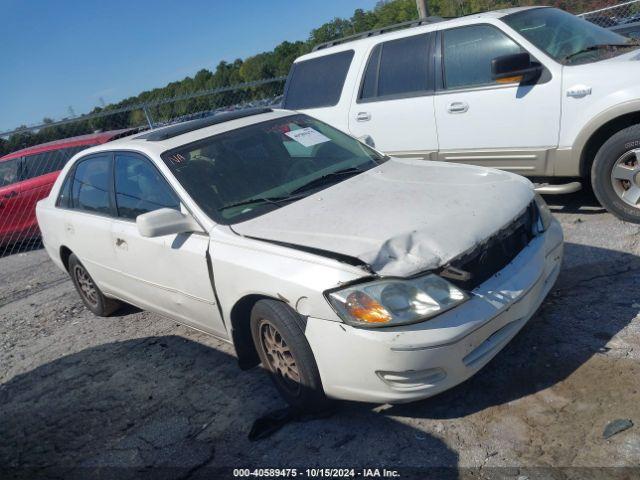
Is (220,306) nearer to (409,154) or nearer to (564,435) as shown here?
(564,435)

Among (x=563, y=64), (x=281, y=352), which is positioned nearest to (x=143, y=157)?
(x=281, y=352)

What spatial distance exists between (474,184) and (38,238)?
872 centimetres

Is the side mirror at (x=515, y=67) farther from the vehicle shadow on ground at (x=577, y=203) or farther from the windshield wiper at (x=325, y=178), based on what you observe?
the windshield wiper at (x=325, y=178)

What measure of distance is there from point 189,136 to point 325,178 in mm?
1063

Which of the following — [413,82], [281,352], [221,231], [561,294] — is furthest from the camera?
[413,82]

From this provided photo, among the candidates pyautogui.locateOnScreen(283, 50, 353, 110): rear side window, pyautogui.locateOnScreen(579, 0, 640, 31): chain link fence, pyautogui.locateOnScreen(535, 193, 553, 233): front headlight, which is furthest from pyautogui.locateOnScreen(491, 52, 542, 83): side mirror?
pyautogui.locateOnScreen(579, 0, 640, 31): chain link fence

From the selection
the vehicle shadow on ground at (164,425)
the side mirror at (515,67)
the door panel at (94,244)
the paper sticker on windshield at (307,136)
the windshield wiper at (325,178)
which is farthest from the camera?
the side mirror at (515,67)

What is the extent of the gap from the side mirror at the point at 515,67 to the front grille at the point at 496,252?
205 cm

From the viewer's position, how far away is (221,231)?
11.0 feet

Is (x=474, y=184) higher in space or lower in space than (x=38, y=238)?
higher

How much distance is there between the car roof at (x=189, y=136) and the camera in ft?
13.2

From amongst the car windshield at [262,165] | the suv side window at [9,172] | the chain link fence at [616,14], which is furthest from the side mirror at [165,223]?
the chain link fence at [616,14]

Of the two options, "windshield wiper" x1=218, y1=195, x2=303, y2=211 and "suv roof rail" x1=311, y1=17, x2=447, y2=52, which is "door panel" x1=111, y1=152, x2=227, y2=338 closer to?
"windshield wiper" x1=218, y1=195, x2=303, y2=211

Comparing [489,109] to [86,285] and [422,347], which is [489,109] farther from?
[86,285]
